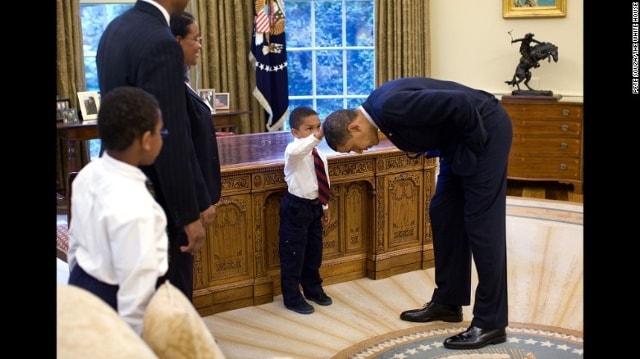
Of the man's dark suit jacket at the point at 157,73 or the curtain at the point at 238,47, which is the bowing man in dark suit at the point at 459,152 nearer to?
the man's dark suit jacket at the point at 157,73

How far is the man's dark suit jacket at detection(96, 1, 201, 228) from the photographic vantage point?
1850 millimetres

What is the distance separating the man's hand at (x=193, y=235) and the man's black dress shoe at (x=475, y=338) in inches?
74.2

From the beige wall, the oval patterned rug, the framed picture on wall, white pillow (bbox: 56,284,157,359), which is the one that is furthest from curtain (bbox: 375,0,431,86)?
white pillow (bbox: 56,284,157,359)

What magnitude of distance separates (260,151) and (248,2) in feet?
10.6

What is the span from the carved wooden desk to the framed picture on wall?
3.40m

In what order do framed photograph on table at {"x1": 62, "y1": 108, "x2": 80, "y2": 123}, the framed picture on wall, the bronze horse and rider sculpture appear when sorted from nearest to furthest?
framed photograph on table at {"x1": 62, "y1": 108, "x2": 80, "y2": 123}
the bronze horse and rider sculpture
the framed picture on wall

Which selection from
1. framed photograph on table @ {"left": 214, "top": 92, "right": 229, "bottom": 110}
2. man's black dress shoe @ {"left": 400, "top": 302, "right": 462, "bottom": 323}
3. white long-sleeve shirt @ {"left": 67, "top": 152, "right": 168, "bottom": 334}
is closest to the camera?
white long-sleeve shirt @ {"left": 67, "top": 152, "right": 168, "bottom": 334}

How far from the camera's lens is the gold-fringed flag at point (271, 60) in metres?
7.43

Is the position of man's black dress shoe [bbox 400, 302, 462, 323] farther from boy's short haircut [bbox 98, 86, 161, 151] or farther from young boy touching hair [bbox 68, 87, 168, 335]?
boy's short haircut [bbox 98, 86, 161, 151]

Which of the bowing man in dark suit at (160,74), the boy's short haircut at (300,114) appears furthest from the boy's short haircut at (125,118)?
the boy's short haircut at (300,114)

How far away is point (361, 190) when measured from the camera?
183 inches

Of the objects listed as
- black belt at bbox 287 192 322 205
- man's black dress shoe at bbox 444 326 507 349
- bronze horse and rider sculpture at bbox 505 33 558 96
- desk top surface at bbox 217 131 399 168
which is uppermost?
bronze horse and rider sculpture at bbox 505 33 558 96
